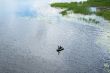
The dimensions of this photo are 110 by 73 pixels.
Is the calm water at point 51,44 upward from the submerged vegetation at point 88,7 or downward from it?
downward

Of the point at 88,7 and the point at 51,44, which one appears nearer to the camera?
the point at 51,44

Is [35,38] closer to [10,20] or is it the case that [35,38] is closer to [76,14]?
[10,20]

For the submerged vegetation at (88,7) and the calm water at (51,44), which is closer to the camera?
the calm water at (51,44)

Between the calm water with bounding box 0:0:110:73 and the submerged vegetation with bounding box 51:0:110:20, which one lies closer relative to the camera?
the calm water with bounding box 0:0:110:73

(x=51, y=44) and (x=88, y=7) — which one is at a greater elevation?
(x=88, y=7)
